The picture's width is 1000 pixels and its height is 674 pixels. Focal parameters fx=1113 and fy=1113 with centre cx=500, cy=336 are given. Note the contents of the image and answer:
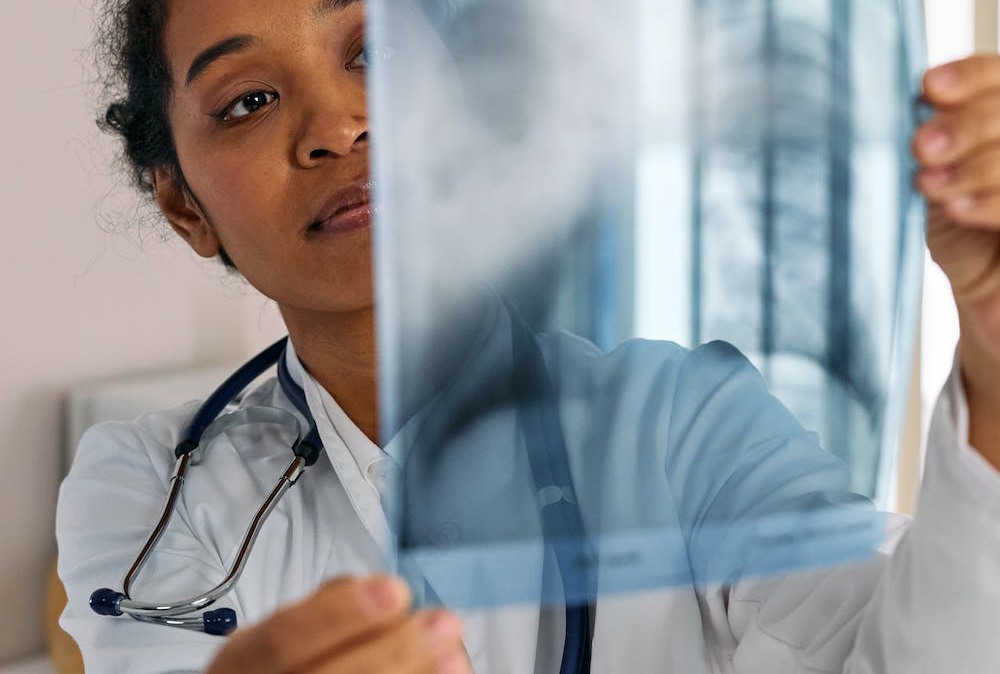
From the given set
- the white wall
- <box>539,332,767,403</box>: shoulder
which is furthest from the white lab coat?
the white wall

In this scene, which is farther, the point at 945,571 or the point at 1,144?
the point at 1,144

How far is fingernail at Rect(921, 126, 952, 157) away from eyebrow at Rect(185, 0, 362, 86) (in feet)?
0.72

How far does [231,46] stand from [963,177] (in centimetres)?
30

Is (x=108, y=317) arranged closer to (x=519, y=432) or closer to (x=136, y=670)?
(x=136, y=670)

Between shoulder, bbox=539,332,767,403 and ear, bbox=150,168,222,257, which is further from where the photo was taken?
ear, bbox=150,168,222,257

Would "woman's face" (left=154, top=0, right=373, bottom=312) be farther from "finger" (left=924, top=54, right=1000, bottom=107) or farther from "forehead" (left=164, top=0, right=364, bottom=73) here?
"finger" (left=924, top=54, right=1000, bottom=107)

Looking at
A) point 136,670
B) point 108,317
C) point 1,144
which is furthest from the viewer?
point 108,317

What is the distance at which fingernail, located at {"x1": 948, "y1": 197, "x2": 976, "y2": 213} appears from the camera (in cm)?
28

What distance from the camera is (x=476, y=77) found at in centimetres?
30

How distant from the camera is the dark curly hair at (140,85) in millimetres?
555

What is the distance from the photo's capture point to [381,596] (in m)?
0.24

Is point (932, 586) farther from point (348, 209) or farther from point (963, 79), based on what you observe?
point (348, 209)

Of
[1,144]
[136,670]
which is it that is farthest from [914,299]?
[1,144]

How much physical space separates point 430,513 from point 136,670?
281 mm
